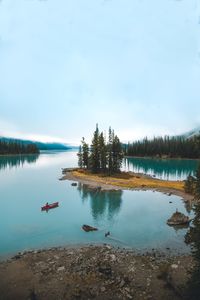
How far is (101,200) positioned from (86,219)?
14610 mm

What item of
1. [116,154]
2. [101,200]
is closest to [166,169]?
[116,154]

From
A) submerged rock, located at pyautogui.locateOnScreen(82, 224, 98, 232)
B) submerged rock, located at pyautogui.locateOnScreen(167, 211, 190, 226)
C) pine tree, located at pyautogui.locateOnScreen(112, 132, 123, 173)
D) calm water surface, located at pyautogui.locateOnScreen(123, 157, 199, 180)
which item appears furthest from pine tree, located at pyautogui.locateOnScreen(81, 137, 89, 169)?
submerged rock, located at pyautogui.locateOnScreen(82, 224, 98, 232)

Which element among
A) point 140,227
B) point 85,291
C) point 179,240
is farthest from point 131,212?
point 85,291

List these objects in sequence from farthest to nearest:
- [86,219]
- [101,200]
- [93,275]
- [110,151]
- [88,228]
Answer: [110,151] < [101,200] < [86,219] < [88,228] < [93,275]

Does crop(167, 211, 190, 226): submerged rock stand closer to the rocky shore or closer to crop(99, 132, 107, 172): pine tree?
the rocky shore

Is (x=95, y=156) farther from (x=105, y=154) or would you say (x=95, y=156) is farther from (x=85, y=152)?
(x=85, y=152)

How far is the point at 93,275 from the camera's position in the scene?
21391mm

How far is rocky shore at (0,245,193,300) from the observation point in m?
19.0

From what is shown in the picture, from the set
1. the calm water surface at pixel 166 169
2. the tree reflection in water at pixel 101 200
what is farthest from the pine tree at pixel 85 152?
the tree reflection in water at pixel 101 200

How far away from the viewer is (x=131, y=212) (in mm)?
47469

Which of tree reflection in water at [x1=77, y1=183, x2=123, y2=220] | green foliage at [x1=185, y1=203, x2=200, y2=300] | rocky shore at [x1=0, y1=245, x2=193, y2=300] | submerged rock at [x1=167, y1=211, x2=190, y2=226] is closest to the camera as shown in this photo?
green foliage at [x1=185, y1=203, x2=200, y2=300]

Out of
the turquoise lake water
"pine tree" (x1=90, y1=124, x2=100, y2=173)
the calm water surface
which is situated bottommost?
the turquoise lake water

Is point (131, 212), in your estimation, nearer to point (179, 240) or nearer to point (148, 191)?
point (179, 240)

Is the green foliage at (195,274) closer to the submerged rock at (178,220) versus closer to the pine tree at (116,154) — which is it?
→ the submerged rock at (178,220)
